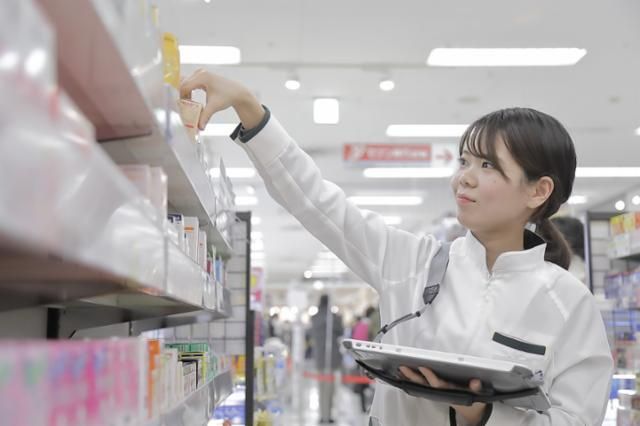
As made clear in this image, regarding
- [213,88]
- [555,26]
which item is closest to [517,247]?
[213,88]

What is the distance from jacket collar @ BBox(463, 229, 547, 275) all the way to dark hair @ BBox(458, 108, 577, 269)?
169mm

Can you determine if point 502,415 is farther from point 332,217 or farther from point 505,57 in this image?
point 505,57

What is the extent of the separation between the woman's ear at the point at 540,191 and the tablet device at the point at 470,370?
0.54 meters

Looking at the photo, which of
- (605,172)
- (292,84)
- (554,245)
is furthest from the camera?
(605,172)

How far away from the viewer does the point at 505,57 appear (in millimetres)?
6812

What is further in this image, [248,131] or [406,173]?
[406,173]

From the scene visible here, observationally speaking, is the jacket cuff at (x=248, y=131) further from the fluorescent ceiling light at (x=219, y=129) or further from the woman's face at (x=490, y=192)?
the fluorescent ceiling light at (x=219, y=129)

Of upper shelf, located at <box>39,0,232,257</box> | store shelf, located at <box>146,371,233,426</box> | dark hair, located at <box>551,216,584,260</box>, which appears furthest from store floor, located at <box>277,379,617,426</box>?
upper shelf, located at <box>39,0,232,257</box>

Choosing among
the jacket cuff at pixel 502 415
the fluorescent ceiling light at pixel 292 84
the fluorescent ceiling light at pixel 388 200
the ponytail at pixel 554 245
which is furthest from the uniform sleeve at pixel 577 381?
the fluorescent ceiling light at pixel 388 200

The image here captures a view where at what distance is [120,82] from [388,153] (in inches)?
289

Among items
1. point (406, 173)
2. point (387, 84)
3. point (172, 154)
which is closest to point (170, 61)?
point (172, 154)

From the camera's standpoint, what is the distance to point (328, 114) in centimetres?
823

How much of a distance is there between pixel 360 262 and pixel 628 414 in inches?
94.4

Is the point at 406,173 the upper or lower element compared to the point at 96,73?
upper
